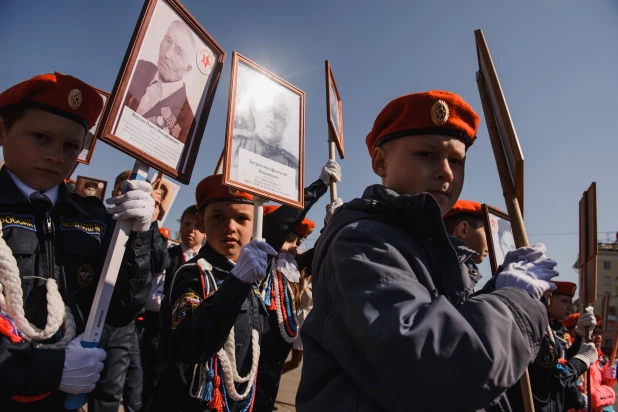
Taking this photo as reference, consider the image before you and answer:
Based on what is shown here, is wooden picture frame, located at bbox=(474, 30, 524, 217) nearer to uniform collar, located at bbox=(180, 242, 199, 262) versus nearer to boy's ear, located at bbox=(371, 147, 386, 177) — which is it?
boy's ear, located at bbox=(371, 147, 386, 177)

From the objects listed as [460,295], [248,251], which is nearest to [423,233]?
[460,295]

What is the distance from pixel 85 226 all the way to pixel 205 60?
3.56ft

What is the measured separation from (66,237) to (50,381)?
2.17 ft

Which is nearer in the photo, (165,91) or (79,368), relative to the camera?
(79,368)

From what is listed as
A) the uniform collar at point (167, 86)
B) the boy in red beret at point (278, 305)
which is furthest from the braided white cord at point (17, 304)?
the boy in red beret at point (278, 305)

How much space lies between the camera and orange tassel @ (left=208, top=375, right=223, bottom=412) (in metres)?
2.35

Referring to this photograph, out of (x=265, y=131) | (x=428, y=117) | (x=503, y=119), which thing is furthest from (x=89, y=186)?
(x=503, y=119)

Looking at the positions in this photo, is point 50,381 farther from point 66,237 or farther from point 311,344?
point 311,344

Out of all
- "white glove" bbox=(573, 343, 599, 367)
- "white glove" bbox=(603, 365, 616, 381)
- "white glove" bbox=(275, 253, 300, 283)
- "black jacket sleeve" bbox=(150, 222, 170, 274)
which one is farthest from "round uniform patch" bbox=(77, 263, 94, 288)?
"white glove" bbox=(603, 365, 616, 381)

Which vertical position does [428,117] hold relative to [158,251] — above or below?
above

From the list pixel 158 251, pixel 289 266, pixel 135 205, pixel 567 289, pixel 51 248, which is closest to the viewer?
pixel 135 205

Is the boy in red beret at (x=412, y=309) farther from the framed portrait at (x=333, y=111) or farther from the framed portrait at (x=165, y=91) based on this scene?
the framed portrait at (x=333, y=111)

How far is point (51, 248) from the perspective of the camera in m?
2.03

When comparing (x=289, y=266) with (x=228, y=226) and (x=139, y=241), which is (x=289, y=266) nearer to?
(x=228, y=226)
